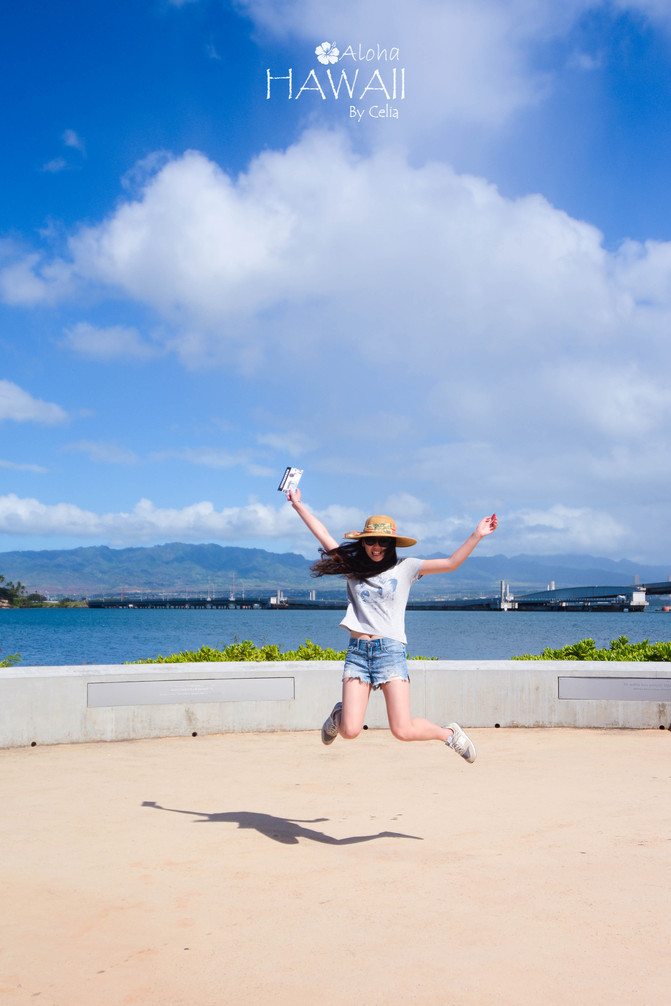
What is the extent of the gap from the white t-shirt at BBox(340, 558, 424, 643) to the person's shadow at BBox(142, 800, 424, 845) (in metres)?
1.29

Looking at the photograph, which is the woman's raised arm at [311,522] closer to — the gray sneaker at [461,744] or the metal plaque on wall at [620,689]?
the gray sneaker at [461,744]

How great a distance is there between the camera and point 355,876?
4645 mm

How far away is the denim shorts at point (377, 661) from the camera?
541 centimetres

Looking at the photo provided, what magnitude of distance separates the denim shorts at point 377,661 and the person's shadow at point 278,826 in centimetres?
99

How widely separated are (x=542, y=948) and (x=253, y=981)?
1249 millimetres

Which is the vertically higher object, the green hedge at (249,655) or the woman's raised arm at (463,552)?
the woman's raised arm at (463,552)

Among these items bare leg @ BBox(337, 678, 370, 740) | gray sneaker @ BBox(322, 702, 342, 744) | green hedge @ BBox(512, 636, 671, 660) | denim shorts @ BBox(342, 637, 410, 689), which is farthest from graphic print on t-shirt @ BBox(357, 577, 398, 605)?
green hedge @ BBox(512, 636, 671, 660)

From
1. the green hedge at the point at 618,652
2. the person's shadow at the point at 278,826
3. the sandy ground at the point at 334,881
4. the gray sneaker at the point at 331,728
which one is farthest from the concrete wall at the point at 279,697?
the gray sneaker at the point at 331,728

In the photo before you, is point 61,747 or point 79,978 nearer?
point 79,978

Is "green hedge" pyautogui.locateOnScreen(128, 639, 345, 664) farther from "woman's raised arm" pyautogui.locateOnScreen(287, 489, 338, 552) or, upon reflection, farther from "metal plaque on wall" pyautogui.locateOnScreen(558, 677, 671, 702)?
"woman's raised arm" pyautogui.locateOnScreen(287, 489, 338, 552)

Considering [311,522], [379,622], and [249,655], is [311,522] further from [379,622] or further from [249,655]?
[249,655]

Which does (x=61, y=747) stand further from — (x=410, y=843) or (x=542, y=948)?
(x=542, y=948)

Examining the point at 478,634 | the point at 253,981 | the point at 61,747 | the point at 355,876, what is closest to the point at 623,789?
the point at 355,876

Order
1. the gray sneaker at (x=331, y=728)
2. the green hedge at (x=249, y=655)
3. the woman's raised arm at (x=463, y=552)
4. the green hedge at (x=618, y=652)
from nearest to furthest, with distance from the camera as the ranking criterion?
the woman's raised arm at (x=463, y=552)
the gray sneaker at (x=331, y=728)
the green hedge at (x=249, y=655)
the green hedge at (x=618, y=652)
